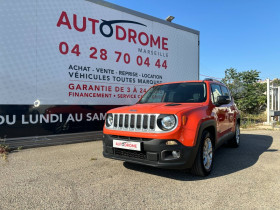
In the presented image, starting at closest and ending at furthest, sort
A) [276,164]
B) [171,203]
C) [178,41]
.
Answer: [171,203], [276,164], [178,41]

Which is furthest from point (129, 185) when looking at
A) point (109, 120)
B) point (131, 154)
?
point (109, 120)

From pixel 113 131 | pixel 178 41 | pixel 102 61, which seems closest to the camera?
pixel 113 131

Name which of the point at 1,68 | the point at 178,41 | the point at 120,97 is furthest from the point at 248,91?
the point at 1,68

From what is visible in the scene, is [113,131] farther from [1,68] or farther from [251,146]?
[251,146]

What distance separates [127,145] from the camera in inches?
131

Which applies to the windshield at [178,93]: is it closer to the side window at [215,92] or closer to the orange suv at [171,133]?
the orange suv at [171,133]

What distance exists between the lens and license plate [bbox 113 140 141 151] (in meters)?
3.21

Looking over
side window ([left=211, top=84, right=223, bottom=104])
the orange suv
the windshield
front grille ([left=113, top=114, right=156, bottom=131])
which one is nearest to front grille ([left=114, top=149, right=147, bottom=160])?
the orange suv

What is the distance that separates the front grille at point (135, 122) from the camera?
3.25m

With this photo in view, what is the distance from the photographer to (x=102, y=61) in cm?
652

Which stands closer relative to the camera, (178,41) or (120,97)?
(120,97)

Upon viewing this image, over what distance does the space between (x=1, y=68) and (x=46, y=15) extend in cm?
178

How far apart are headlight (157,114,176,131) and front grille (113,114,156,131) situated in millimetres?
90

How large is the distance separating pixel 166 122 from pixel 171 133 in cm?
19
